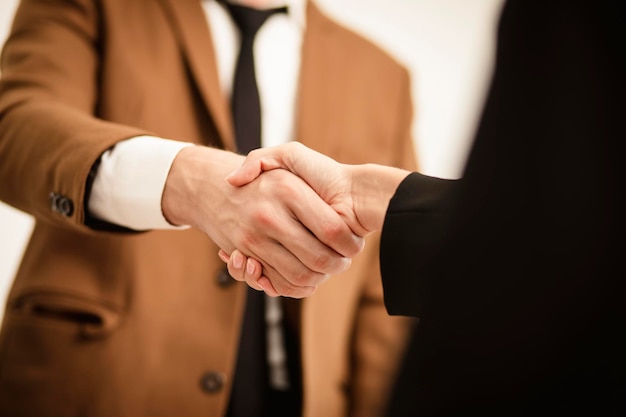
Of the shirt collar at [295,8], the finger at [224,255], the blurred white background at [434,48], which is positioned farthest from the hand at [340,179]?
the blurred white background at [434,48]

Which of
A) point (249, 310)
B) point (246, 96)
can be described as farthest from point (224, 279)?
point (246, 96)

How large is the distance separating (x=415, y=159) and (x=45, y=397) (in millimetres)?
758

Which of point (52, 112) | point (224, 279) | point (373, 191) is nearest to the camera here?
point (373, 191)

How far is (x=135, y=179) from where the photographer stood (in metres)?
0.76

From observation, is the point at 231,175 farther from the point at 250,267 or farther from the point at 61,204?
the point at 61,204

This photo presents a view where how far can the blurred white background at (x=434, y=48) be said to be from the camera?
1.97 meters

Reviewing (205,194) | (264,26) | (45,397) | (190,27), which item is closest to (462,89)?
(264,26)

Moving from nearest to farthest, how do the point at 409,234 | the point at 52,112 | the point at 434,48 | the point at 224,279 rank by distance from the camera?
1. the point at 409,234
2. the point at 52,112
3. the point at 224,279
4. the point at 434,48

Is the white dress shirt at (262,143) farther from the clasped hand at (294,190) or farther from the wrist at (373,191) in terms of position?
the wrist at (373,191)

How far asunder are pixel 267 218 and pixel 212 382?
302 mm

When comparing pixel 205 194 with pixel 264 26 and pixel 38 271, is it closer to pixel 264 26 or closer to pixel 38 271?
pixel 38 271

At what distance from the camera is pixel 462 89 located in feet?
6.79

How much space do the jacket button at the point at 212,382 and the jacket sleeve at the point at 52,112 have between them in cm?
29

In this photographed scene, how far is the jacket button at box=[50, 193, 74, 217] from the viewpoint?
2.47 ft
